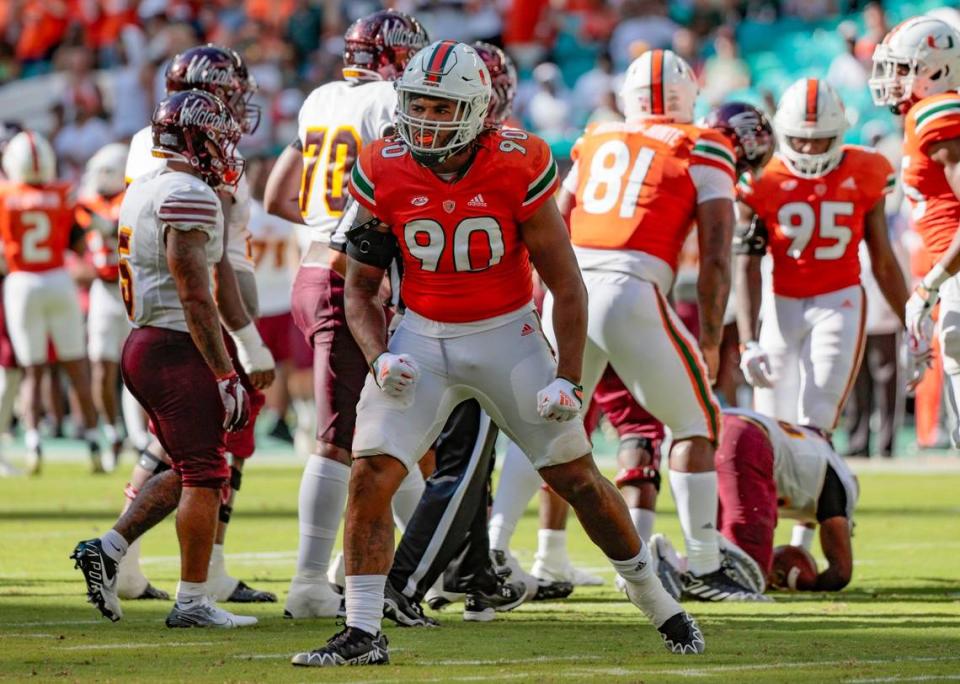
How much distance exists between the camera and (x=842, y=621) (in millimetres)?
6355

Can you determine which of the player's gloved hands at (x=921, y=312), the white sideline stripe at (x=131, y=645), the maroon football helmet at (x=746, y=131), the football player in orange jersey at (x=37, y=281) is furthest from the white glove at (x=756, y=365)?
the football player in orange jersey at (x=37, y=281)

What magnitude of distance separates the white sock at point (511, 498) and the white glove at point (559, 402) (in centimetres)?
191

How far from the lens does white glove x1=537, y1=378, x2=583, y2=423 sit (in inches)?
207

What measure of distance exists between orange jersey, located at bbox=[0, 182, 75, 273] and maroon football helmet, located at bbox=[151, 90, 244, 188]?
7.13 meters

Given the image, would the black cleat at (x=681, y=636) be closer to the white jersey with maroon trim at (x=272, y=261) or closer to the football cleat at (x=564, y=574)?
the football cleat at (x=564, y=574)

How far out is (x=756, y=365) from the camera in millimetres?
8422

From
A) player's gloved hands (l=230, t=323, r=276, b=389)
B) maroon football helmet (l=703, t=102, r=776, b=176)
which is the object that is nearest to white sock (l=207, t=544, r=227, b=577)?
player's gloved hands (l=230, t=323, r=276, b=389)

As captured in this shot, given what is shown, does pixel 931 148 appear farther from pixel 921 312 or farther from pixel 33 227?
pixel 33 227

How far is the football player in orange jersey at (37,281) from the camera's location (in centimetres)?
1326

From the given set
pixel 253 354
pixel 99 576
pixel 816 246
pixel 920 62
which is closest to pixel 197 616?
pixel 99 576

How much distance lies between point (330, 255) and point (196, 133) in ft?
2.32

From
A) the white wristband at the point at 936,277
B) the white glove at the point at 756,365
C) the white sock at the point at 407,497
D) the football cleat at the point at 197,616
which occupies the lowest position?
the football cleat at the point at 197,616

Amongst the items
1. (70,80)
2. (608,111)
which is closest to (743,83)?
(608,111)

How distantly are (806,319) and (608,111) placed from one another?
799 cm
